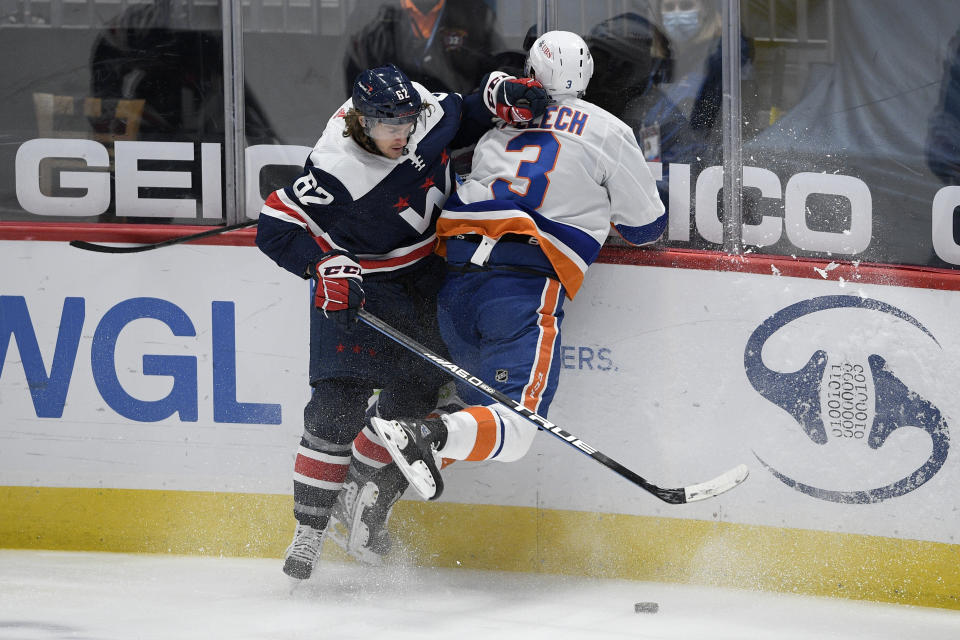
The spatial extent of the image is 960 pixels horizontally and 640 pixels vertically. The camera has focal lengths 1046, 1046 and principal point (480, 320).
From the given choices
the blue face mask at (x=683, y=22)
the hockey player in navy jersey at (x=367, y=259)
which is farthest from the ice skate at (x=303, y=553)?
the blue face mask at (x=683, y=22)

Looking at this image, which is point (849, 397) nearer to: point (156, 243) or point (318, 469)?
point (318, 469)

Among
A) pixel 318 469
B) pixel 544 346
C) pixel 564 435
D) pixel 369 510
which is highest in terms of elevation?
pixel 544 346

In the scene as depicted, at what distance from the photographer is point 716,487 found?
2.61 m

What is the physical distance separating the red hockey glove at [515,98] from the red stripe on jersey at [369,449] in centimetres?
93

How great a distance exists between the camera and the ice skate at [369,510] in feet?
9.32

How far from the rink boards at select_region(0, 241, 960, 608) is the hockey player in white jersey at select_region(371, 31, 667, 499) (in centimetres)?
26

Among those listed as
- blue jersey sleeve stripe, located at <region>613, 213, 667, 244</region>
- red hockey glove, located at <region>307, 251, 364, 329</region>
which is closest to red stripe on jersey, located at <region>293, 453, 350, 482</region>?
red hockey glove, located at <region>307, 251, 364, 329</region>

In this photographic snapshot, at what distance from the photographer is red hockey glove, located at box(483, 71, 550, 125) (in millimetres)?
2586

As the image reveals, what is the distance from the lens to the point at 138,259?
10.0 feet

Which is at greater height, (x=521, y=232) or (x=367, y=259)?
(x=521, y=232)

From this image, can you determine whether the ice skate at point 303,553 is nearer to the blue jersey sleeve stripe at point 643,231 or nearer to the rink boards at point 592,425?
the rink boards at point 592,425

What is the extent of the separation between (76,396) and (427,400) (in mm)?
1080

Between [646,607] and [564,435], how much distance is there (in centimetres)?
51

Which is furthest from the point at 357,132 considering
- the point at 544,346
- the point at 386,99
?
the point at 544,346
